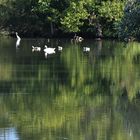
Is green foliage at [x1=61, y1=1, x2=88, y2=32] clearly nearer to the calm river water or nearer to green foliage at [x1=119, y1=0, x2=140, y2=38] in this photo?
the calm river water

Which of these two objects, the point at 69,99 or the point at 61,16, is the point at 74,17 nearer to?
the point at 61,16

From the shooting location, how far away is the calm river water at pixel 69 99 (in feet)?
51.0

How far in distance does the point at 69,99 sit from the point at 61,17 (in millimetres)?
41735

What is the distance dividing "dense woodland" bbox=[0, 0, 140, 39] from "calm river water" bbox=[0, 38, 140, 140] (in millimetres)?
24526

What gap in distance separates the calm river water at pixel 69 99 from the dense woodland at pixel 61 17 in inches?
966

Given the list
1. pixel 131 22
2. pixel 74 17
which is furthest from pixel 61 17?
pixel 131 22

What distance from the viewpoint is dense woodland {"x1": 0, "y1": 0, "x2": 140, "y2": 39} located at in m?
60.7

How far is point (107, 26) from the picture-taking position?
2462 inches

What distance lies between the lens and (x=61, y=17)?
204 feet

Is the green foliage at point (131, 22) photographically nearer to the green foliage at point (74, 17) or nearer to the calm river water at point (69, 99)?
the calm river water at point (69, 99)

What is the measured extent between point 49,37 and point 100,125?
48.4 m

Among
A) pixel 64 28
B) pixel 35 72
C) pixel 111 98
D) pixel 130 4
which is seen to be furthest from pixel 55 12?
pixel 111 98

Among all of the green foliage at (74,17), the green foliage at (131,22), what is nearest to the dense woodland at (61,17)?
the green foliage at (74,17)

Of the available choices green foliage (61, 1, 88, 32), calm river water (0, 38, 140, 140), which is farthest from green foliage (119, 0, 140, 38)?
green foliage (61, 1, 88, 32)
